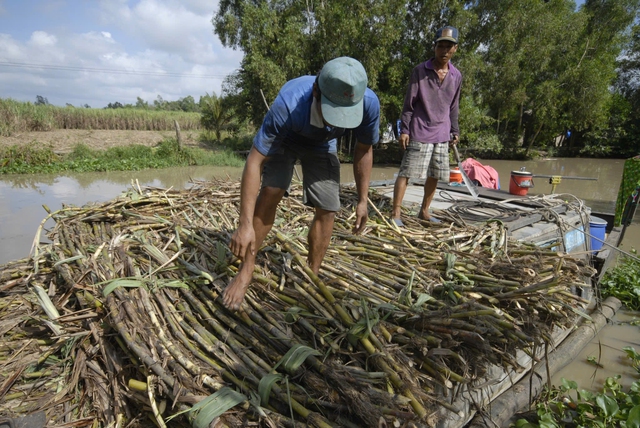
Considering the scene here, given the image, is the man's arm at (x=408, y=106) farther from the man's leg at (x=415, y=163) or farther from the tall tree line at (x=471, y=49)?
the tall tree line at (x=471, y=49)

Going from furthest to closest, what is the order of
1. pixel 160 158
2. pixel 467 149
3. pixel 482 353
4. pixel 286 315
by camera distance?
1. pixel 467 149
2. pixel 160 158
3. pixel 286 315
4. pixel 482 353

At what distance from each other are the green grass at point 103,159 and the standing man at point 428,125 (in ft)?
40.3

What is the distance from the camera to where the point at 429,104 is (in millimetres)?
3455

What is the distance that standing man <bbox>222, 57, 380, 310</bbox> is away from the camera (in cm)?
178

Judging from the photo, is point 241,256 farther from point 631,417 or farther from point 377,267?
point 631,417

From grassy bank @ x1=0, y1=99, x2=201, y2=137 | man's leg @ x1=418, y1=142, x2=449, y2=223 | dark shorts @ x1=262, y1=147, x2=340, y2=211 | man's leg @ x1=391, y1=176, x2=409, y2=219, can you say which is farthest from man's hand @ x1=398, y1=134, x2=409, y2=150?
grassy bank @ x1=0, y1=99, x2=201, y2=137

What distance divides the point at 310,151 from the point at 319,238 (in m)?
0.54

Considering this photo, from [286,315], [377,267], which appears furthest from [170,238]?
[377,267]

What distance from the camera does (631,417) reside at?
1884 mm

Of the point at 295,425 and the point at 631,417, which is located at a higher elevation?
the point at 295,425

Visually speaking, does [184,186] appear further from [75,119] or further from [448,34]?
[75,119]

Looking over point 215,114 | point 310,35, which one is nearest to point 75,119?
point 215,114

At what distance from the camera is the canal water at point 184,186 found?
330cm

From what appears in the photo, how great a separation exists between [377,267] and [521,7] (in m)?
17.6
